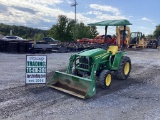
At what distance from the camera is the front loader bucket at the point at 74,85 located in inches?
258

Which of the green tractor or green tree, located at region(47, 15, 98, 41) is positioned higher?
green tree, located at region(47, 15, 98, 41)

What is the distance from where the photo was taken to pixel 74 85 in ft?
23.5

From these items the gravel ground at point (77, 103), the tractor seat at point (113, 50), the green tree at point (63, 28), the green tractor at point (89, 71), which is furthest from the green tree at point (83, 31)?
the gravel ground at point (77, 103)

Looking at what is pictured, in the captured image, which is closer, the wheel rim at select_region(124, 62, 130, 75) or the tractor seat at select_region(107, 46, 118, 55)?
the tractor seat at select_region(107, 46, 118, 55)

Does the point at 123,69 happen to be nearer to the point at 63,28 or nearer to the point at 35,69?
the point at 35,69

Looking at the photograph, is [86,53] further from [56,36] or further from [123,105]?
[56,36]

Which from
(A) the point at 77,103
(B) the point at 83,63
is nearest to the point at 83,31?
(B) the point at 83,63

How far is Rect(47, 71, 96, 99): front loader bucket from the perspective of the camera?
6.54 meters

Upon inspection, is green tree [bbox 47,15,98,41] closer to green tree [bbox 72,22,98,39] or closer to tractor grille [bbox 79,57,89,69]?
green tree [bbox 72,22,98,39]

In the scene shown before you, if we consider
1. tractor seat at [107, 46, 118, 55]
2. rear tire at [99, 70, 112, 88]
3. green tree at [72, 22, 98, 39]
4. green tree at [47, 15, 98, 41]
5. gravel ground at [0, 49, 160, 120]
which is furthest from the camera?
green tree at [47, 15, 98, 41]

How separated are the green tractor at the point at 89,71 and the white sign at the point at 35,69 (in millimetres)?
404

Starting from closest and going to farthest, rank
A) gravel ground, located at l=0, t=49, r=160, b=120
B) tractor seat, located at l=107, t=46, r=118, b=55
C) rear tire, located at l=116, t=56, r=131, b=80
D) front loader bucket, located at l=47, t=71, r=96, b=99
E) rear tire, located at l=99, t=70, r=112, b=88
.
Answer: gravel ground, located at l=0, t=49, r=160, b=120 → front loader bucket, located at l=47, t=71, r=96, b=99 → rear tire, located at l=99, t=70, r=112, b=88 → tractor seat, located at l=107, t=46, r=118, b=55 → rear tire, located at l=116, t=56, r=131, b=80

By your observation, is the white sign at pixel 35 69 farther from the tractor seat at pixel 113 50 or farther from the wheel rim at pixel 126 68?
the wheel rim at pixel 126 68

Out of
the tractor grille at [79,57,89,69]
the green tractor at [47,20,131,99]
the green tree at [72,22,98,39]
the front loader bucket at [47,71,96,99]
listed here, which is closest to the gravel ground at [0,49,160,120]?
the front loader bucket at [47,71,96,99]
